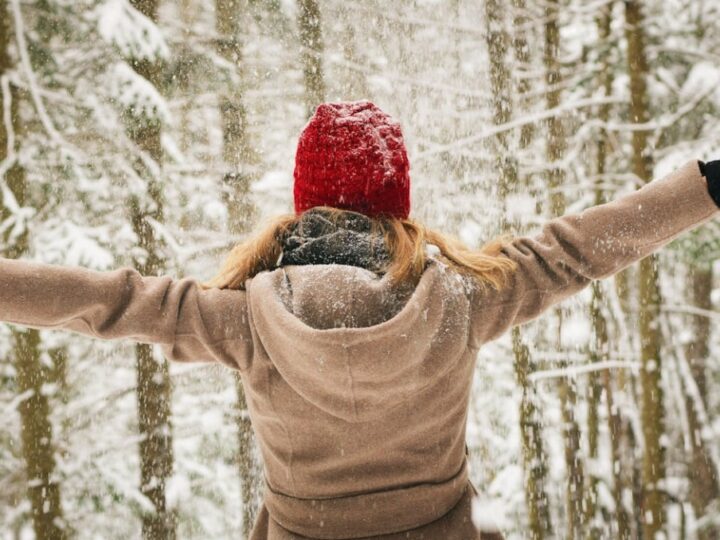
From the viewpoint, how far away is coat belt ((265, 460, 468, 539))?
145 cm

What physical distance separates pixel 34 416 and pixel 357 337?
5509 millimetres

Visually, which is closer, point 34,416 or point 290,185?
point 34,416

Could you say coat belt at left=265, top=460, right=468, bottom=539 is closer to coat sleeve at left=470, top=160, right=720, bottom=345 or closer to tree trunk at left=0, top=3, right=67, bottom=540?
coat sleeve at left=470, top=160, right=720, bottom=345

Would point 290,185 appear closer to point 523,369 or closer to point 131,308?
point 523,369

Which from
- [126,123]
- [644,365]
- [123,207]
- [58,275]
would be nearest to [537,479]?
[644,365]

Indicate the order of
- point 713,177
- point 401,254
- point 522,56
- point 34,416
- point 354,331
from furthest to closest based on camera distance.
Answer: point 522,56
point 34,416
point 713,177
point 401,254
point 354,331

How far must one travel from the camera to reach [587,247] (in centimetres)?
147

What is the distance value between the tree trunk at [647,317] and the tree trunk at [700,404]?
131 centimetres

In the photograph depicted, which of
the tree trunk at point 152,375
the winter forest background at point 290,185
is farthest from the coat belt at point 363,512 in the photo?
the tree trunk at point 152,375

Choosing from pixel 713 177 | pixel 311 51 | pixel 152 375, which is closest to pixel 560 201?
pixel 311 51

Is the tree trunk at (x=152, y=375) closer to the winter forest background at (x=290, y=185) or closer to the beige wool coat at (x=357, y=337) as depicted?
the winter forest background at (x=290, y=185)

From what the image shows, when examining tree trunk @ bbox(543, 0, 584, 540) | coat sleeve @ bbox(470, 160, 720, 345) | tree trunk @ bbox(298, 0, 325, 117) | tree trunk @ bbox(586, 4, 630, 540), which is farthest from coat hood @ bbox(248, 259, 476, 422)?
tree trunk @ bbox(298, 0, 325, 117)

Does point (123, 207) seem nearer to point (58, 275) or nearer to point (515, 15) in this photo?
point (515, 15)

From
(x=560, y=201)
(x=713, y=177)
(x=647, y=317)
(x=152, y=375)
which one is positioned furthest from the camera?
(x=560, y=201)
